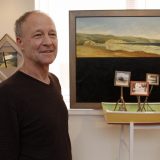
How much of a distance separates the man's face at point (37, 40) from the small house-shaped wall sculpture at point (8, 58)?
1142 mm

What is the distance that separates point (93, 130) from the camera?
2461 mm

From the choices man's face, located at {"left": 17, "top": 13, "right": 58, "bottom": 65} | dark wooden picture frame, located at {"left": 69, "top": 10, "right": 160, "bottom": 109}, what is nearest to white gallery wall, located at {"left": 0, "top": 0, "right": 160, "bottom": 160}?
dark wooden picture frame, located at {"left": 69, "top": 10, "right": 160, "bottom": 109}

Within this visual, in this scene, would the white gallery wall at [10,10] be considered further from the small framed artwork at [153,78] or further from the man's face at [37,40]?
the man's face at [37,40]

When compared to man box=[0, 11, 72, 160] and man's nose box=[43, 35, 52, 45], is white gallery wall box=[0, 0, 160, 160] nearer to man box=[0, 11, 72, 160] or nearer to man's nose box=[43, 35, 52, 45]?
man box=[0, 11, 72, 160]

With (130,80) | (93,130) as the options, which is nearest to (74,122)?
(93,130)

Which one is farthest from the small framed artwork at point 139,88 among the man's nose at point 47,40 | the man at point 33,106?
the man's nose at point 47,40

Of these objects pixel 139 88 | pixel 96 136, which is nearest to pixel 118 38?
pixel 139 88

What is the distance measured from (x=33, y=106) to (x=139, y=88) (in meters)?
1.20

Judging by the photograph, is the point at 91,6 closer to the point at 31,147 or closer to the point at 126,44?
the point at 126,44

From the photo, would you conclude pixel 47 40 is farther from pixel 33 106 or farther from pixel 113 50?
pixel 113 50

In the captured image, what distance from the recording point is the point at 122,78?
2.26 meters

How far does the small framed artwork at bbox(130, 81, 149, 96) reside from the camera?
7.20ft

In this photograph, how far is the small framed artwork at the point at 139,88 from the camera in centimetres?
219

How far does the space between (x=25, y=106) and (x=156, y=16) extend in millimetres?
1511
